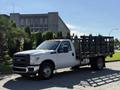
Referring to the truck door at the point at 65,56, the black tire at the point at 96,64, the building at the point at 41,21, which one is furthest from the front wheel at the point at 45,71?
the building at the point at 41,21

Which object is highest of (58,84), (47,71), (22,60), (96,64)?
(22,60)

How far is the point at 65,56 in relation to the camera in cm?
1825

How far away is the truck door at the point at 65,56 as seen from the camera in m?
17.8

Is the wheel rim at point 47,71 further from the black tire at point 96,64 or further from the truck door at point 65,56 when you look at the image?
the black tire at point 96,64

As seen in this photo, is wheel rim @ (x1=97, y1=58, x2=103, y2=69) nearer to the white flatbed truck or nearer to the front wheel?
the white flatbed truck

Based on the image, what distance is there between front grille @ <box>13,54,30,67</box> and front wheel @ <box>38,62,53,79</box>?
80cm

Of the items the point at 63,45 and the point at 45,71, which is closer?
the point at 45,71

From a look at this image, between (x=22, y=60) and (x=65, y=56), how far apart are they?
2.85 metres

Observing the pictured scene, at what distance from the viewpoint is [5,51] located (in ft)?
95.3

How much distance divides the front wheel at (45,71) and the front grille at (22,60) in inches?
31.4

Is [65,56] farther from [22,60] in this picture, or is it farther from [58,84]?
[58,84]

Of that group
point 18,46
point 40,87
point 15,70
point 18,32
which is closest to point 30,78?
point 15,70

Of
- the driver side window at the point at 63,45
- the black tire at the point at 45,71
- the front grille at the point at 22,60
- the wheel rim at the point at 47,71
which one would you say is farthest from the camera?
the driver side window at the point at 63,45

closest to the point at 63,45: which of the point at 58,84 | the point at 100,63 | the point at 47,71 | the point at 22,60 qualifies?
the point at 47,71
